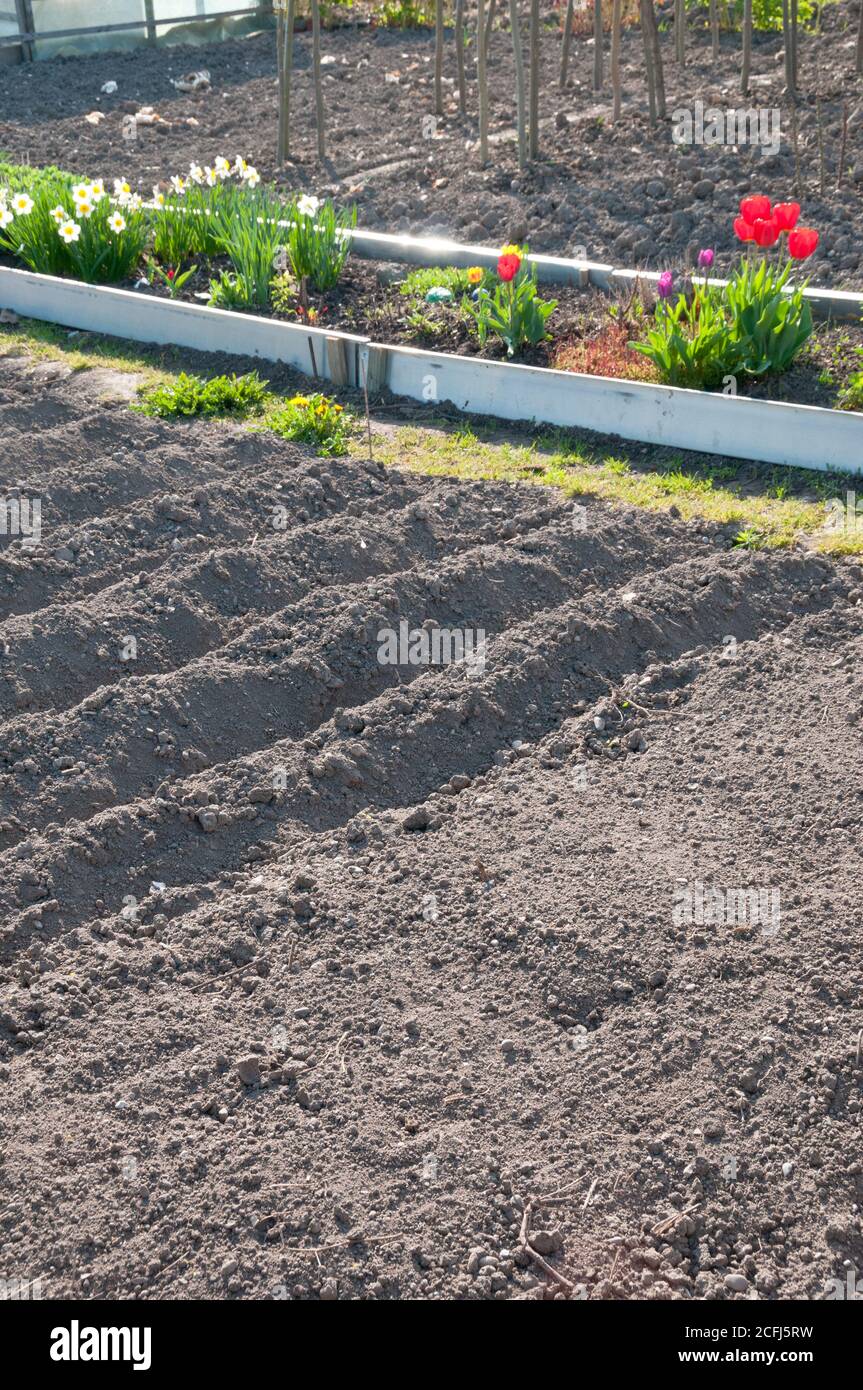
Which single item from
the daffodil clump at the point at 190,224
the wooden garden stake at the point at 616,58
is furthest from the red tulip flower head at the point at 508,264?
the wooden garden stake at the point at 616,58

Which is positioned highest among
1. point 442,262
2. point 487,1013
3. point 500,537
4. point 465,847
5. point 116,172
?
point 116,172

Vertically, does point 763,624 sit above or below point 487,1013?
above

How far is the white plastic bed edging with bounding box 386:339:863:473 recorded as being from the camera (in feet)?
18.2

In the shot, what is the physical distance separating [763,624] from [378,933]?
1.93 metres

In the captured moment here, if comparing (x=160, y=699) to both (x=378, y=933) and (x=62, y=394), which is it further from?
(x=62, y=394)

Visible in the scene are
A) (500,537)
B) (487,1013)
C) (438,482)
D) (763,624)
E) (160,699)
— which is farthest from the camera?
(438,482)

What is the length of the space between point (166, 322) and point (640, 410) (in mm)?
2613

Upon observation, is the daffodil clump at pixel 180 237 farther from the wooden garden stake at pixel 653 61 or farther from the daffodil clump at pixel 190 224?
the wooden garden stake at pixel 653 61

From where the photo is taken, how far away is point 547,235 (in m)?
7.88

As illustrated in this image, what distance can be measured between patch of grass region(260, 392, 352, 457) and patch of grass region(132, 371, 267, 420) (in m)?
0.30

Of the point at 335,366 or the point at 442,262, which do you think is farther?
the point at 442,262

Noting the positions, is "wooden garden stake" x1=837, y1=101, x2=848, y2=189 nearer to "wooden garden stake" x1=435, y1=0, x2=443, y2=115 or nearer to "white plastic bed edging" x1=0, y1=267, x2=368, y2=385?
"wooden garden stake" x1=435, y1=0, x2=443, y2=115

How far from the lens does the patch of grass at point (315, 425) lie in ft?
19.2
